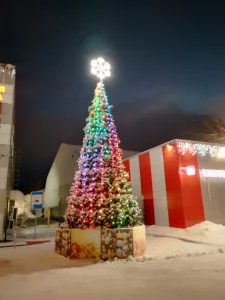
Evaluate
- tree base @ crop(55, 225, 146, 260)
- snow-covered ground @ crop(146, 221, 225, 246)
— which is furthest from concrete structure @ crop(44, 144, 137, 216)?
tree base @ crop(55, 225, 146, 260)

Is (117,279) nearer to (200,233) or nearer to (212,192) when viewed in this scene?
(200,233)

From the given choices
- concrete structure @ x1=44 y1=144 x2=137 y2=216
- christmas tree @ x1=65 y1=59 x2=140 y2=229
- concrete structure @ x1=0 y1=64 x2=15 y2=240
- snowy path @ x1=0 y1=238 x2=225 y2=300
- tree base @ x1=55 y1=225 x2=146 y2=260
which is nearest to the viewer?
snowy path @ x1=0 y1=238 x2=225 y2=300

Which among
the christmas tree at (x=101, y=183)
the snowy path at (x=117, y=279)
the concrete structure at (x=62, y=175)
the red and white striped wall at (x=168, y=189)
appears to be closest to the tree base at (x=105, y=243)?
the christmas tree at (x=101, y=183)

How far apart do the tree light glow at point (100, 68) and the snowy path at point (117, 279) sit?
6.11 meters

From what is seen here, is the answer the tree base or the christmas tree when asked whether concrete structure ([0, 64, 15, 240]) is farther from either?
the tree base

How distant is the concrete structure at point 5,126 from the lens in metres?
13.0

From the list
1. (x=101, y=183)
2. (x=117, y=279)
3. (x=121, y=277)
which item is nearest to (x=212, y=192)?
(x=101, y=183)

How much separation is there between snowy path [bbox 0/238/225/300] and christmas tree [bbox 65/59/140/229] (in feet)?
4.07

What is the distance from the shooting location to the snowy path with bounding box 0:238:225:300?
3715 millimetres

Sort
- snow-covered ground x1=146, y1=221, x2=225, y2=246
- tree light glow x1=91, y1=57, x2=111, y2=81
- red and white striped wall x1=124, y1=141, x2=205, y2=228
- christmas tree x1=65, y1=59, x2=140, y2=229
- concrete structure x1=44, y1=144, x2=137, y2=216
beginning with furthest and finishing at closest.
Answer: concrete structure x1=44, y1=144, x2=137, y2=216
red and white striped wall x1=124, y1=141, x2=205, y2=228
snow-covered ground x1=146, y1=221, x2=225, y2=246
tree light glow x1=91, y1=57, x2=111, y2=81
christmas tree x1=65, y1=59, x2=140, y2=229

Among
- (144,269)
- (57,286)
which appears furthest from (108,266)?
(57,286)

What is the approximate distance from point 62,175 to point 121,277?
2206cm

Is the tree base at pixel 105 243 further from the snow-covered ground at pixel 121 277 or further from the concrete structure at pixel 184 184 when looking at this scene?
the concrete structure at pixel 184 184

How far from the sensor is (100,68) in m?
8.36
